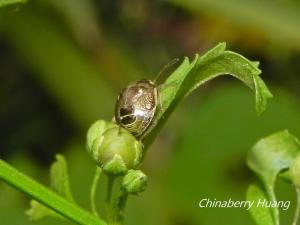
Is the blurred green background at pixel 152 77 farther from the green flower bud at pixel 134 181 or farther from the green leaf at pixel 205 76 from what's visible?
the green flower bud at pixel 134 181

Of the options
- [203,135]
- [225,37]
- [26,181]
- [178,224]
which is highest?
[26,181]

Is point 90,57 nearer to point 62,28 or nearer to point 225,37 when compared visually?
point 62,28

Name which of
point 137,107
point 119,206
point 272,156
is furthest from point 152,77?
point 119,206

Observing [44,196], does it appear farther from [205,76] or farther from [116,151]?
[205,76]

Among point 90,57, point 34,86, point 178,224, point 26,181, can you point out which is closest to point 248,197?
point 26,181

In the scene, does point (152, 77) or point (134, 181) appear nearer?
point (134, 181)

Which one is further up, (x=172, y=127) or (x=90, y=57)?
(x=90, y=57)
